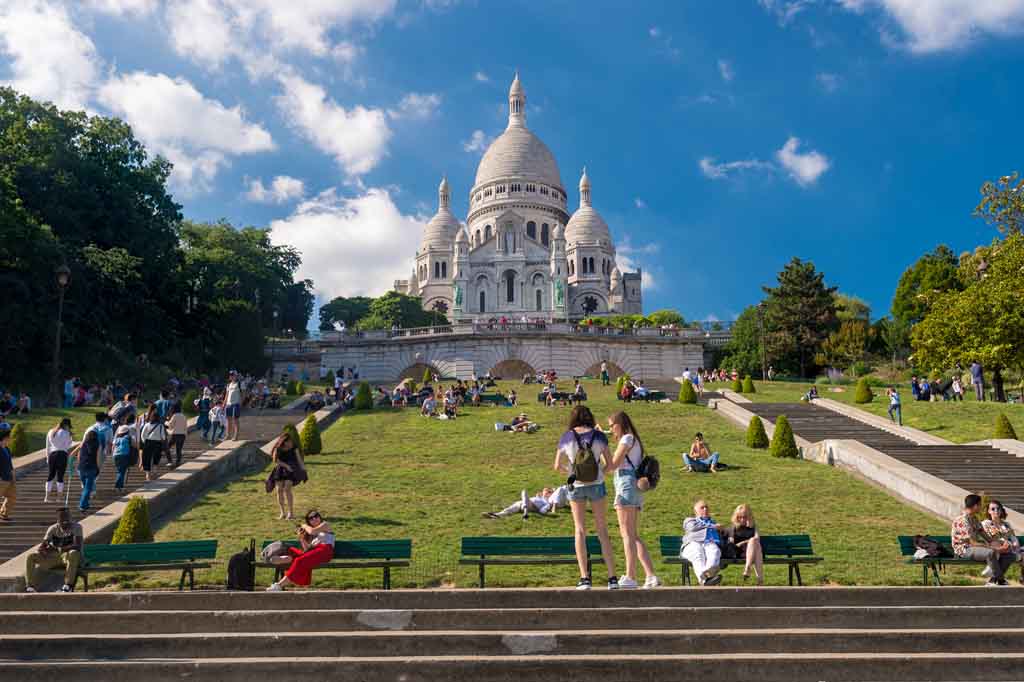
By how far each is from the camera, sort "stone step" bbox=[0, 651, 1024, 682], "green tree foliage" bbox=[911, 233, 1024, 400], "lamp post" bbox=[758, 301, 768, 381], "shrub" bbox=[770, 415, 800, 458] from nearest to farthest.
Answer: "stone step" bbox=[0, 651, 1024, 682] → "shrub" bbox=[770, 415, 800, 458] → "green tree foliage" bbox=[911, 233, 1024, 400] → "lamp post" bbox=[758, 301, 768, 381]

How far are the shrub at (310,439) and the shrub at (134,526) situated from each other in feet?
26.6

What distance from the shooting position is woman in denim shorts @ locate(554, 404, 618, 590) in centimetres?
765

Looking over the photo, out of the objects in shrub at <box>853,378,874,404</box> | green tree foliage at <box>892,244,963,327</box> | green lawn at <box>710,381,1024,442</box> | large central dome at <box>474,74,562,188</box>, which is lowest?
green lawn at <box>710,381,1024,442</box>

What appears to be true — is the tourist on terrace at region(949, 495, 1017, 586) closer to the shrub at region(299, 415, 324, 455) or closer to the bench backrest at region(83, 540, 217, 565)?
the bench backrest at region(83, 540, 217, 565)

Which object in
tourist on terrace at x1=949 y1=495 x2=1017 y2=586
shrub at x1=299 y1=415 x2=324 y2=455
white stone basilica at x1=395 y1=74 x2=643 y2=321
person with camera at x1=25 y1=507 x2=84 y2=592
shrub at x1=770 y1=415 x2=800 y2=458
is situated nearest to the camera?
Result: person with camera at x1=25 y1=507 x2=84 y2=592

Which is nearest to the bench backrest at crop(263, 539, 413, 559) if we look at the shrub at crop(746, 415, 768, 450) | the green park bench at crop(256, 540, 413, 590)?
the green park bench at crop(256, 540, 413, 590)

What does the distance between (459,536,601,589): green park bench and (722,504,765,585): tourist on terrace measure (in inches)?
52.2

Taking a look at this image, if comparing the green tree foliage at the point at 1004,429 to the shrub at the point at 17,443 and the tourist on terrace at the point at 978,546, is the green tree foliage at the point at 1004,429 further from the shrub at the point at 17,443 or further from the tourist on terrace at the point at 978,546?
the shrub at the point at 17,443

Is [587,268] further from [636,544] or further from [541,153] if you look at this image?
[636,544]

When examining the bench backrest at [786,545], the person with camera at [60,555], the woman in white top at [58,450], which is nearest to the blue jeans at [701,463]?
the bench backrest at [786,545]

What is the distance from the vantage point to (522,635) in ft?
21.9

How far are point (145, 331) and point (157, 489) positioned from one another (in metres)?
27.1

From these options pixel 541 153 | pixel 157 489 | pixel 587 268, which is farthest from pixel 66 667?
pixel 541 153

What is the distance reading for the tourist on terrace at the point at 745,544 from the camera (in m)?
8.49
